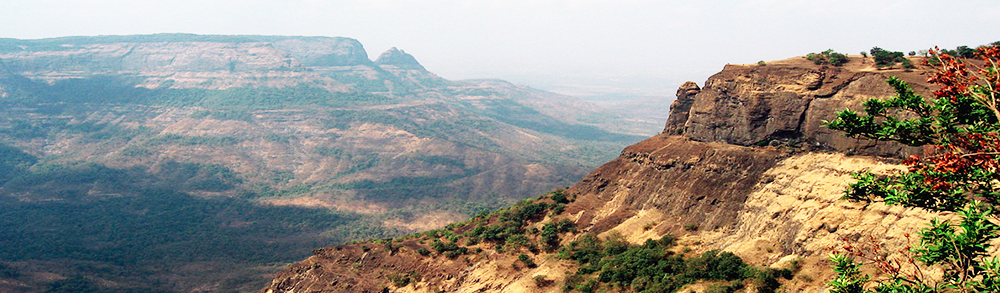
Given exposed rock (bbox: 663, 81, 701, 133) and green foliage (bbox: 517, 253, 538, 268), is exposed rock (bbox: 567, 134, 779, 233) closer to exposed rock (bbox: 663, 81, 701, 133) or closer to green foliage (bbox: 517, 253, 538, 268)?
exposed rock (bbox: 663, 81, 701, 133)

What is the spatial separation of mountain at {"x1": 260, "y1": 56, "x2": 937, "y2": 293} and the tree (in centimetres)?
2013

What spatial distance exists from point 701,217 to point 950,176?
3497 centimetres

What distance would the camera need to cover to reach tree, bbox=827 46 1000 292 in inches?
538

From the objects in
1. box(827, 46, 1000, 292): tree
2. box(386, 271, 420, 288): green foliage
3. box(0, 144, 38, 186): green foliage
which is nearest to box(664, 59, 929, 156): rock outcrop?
box(827, 46, 1000, 292): tree

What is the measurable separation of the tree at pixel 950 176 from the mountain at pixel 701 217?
66.0 feet

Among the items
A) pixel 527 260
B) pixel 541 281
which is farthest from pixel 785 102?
pixel 527 260

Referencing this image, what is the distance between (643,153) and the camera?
5884 cm

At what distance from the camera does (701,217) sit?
48500 millimetres

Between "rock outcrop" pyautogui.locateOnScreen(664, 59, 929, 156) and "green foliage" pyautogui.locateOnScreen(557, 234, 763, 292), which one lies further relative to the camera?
"rock outcrop" pyautogui.locateOnScreen(664, 59, 929, 156)

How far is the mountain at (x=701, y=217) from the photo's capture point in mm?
38500

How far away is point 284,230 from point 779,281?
119740mm

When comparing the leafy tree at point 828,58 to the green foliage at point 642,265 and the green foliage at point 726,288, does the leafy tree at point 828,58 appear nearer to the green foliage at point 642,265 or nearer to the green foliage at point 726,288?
the green foliage at point 642,265

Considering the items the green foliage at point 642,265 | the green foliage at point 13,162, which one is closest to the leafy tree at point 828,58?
the green foliage at point 642,265

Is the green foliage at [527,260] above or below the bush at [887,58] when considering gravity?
below
